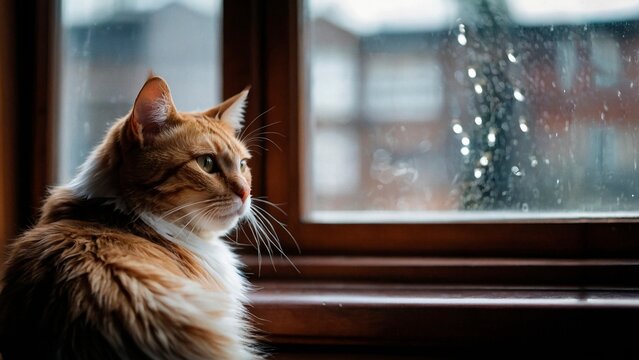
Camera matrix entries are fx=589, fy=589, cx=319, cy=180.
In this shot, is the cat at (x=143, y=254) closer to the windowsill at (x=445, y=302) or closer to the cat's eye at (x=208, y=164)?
the cat's eye at (x=208, y=164)

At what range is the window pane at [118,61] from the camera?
1424mm

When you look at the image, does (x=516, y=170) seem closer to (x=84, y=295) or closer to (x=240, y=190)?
(x=240, y=190)

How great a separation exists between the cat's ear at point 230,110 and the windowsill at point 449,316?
13.8 inches

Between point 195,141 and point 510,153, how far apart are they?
2.21 feet

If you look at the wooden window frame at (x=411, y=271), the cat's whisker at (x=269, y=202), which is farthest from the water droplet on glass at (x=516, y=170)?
the cat's whisker at (x=269, y=202)

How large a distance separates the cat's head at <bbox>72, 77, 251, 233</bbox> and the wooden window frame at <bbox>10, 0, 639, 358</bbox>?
0.21 m

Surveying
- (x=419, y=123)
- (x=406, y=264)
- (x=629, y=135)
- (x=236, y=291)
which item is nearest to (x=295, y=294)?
(x=236, y=291)

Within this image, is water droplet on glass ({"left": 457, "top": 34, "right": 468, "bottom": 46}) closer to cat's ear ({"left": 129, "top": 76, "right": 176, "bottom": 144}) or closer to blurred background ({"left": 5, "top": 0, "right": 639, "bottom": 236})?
blurred background ({"left": 5, "top": 0, "right": 639, "bottom": 236})

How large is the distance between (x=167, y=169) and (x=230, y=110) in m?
0.23

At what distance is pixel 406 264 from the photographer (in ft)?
3.99

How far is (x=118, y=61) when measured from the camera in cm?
145

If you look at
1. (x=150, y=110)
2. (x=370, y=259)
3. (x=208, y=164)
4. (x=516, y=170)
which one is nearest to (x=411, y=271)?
(x=370, y=259)

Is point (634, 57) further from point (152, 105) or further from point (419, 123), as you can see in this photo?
point (152, 105)

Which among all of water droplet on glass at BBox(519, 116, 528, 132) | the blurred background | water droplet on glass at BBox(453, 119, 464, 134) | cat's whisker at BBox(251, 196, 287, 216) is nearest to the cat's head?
cat's whisker at BBox(251, 196, 287, 216)
